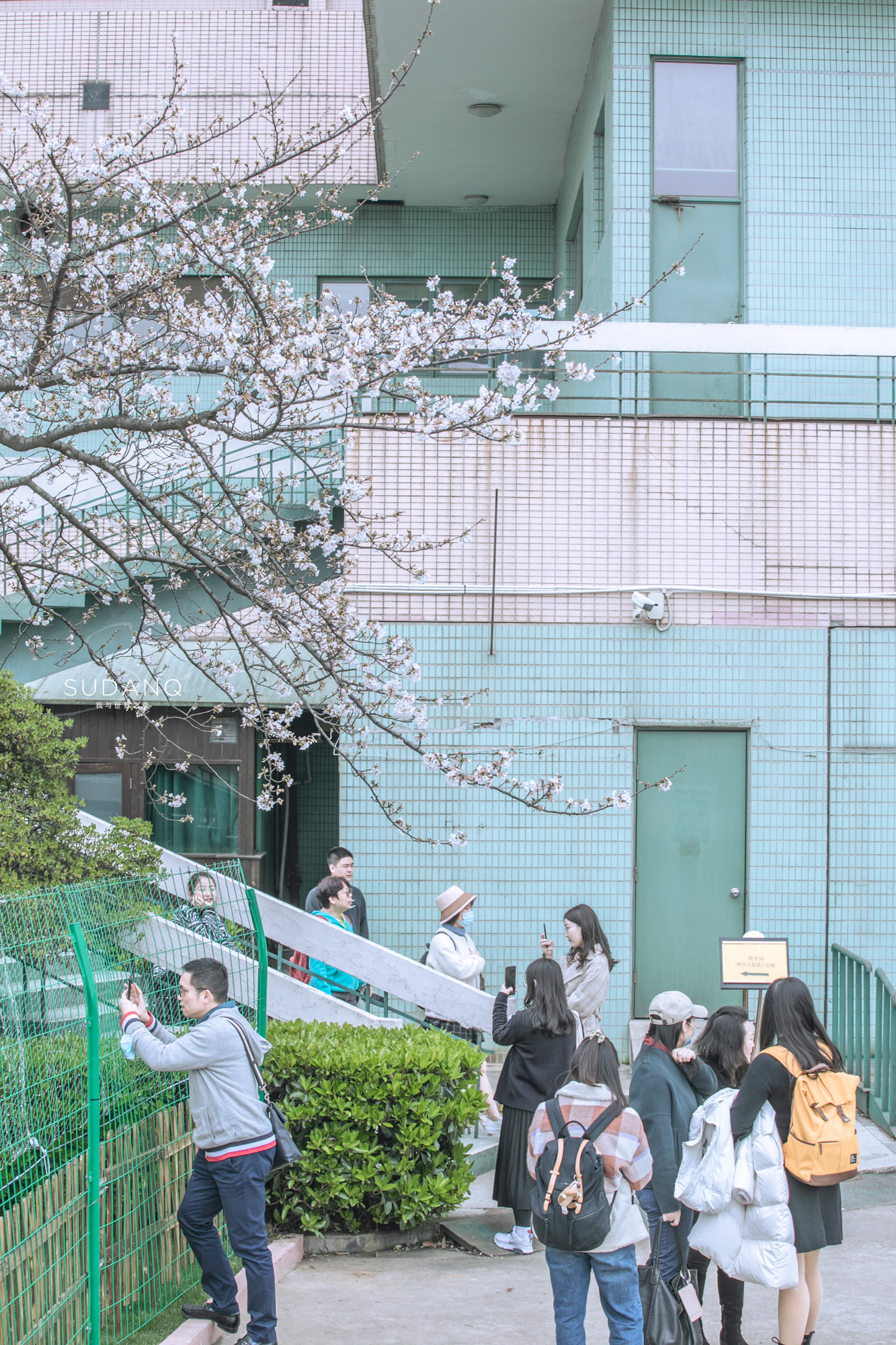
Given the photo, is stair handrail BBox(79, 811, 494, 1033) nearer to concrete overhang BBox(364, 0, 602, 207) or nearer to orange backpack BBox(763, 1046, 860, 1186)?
orange backpack BBox(763, 1046, 860, 1186)

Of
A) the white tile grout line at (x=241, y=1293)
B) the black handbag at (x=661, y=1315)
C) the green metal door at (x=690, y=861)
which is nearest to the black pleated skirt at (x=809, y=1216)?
the black handbag at (x=661, y=1315)

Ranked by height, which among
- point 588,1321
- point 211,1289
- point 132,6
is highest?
point 132,6

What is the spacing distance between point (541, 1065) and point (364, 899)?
139 inches

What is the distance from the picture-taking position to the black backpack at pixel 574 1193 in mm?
4316

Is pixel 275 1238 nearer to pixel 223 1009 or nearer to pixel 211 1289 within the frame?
pixel 211 1289

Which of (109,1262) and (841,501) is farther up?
(841,501)

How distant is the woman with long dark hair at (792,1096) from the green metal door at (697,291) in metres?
6.61

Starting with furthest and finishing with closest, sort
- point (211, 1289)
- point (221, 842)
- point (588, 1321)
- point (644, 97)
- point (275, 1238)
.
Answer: point (221, 842), point (644, 97), point (275, 1238), point (588, 1321), point (211, 1289)

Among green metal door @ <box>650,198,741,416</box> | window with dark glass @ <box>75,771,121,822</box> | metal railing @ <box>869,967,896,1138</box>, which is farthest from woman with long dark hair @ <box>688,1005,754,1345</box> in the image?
window with dark glass @ <box>75,771,121,822</box>

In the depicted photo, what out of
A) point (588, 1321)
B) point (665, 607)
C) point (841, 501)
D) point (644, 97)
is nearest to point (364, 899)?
point (665, 607)

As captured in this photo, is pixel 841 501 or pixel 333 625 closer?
pixel 333 625

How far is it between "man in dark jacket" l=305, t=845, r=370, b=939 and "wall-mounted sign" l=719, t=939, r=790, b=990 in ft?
8.01

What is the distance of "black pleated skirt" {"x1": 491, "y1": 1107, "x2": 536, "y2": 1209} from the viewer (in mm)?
6418

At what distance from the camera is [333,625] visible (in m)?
6.70
